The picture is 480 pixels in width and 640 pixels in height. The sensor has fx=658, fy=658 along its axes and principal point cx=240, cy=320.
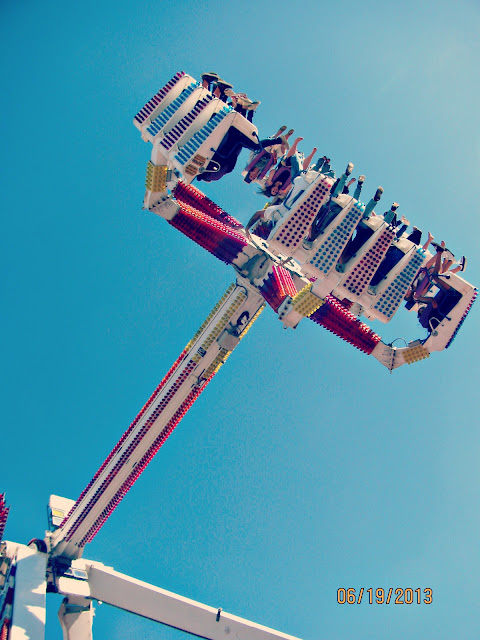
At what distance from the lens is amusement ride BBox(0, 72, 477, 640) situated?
19.1 m

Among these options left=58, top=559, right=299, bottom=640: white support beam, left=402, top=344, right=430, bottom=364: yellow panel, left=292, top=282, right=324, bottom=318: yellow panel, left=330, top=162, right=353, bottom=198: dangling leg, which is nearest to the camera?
left=330, top=162, right=353, bottom=198: dangling leg

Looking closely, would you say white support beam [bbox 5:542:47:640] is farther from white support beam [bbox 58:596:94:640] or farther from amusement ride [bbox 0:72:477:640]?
white support beam [bbox 58:596:94:640]

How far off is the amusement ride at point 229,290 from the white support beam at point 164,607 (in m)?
0.04

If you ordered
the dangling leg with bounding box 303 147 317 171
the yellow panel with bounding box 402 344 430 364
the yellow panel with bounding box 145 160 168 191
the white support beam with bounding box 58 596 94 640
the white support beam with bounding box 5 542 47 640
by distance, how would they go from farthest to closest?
the white support beam with bounding box 58 596 94 640, the yellow panel with bounding box 402 344 430 364, the yellow panel with bounding box 145 160 168 191, the dangling leg with bounding box 303 147 317 171, the white support beam with bounding box 5 542 47 640

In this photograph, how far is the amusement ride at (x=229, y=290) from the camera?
752 inches

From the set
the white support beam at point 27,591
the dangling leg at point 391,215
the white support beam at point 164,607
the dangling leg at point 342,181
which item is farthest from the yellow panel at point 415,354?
the white support beam at point 27,591

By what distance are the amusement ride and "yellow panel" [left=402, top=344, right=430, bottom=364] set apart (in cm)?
3

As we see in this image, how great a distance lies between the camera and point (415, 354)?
2089cm

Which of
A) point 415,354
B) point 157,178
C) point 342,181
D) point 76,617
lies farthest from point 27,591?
point 342,181

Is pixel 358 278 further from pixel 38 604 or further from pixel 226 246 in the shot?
pixel 38 604

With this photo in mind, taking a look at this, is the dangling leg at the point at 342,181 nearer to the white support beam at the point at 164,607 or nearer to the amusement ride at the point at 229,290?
the amusement ride at the point at 229,290

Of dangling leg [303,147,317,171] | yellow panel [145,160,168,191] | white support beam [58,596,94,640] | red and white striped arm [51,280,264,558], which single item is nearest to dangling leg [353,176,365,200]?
dangling leg [303,147,317,171]

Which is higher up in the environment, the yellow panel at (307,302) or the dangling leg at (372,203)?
the dangling leg at (372,203)

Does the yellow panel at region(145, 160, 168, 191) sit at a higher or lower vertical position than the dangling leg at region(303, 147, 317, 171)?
lower
